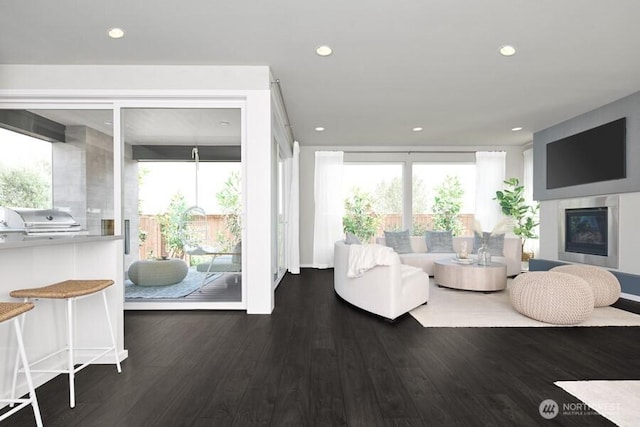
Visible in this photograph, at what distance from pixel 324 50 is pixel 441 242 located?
4.38 metres

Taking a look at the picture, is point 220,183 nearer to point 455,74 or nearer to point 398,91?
point 398,91

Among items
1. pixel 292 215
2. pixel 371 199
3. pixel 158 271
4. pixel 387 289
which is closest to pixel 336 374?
pixel 387 289

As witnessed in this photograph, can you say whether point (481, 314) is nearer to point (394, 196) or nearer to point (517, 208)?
point (394, 196)

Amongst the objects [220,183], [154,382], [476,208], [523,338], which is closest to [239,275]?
[220,183]

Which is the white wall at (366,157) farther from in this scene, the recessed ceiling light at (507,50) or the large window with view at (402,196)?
the recessed ceiling light at (507,50)

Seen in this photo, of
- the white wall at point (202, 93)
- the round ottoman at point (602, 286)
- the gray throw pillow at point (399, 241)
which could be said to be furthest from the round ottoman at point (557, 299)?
the gray throw pillow at point (399, 241)

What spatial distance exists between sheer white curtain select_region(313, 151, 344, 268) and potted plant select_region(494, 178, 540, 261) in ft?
10.8

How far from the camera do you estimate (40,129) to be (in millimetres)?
3719

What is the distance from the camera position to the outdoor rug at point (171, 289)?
Answer: 3.83 m

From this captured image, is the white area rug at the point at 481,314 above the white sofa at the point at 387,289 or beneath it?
beneath

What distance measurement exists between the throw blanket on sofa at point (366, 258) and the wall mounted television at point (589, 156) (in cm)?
374

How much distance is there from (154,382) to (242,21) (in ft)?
8.98

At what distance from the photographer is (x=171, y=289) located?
3893mm

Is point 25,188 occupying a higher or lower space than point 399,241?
higher
